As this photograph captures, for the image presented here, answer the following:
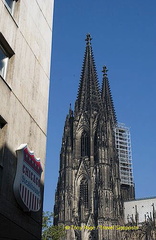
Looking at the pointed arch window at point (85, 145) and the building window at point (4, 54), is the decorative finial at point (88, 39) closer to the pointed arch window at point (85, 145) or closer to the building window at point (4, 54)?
the pointed arch window at point (85, 145)

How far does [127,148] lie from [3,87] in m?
69.4

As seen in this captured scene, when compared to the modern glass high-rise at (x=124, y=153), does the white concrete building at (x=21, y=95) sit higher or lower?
lower

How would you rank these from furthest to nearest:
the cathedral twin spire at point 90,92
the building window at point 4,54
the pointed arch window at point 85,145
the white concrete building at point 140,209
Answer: the cathedral twin spire at point 90,92
the white concrete building at point 140,209
the pointed arch window at point 85,145
the building window at point 4,54

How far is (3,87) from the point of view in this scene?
1288cm

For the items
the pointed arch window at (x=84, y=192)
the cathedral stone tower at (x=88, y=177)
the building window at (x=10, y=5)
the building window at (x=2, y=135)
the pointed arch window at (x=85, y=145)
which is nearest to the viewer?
the building window at (x=2, y=135)

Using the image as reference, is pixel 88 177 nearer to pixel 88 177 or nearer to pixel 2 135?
pixel 88 177

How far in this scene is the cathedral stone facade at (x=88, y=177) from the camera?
56375mm

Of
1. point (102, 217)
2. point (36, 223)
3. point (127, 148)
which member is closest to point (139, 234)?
point (102, 217)

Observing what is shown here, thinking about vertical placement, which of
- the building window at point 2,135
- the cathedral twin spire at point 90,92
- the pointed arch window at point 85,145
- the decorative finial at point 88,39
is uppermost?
the decorative finial at point 88,39

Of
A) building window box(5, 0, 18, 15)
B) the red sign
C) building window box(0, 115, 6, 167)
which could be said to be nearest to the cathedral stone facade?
the red sign

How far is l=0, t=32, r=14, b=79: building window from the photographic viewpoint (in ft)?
44.0

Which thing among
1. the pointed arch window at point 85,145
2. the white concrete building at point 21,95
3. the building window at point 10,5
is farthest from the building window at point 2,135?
the pointed arch window at point 85,145

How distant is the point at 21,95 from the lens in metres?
14.3

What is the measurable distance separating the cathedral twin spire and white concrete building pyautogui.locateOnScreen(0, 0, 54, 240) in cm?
5187
